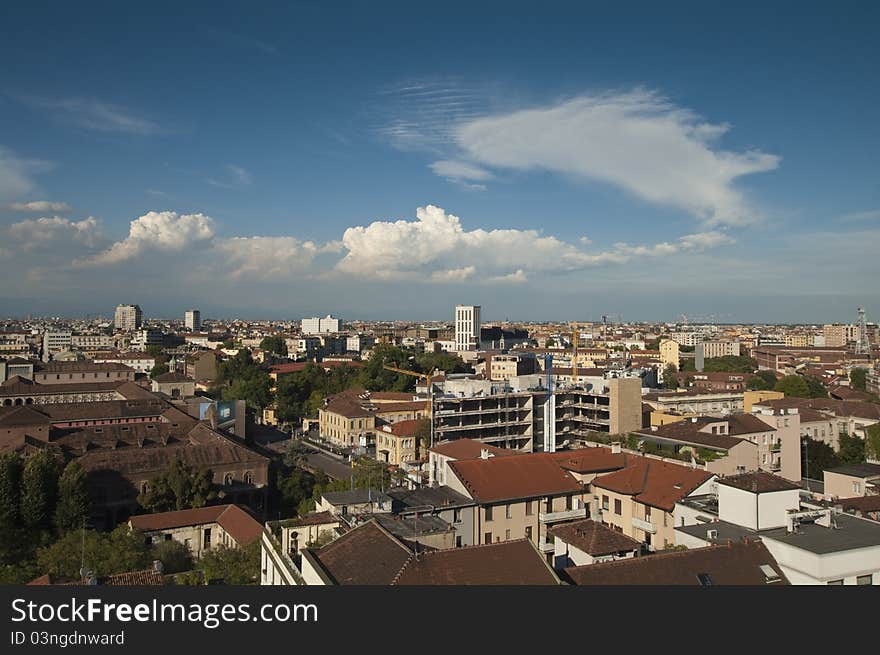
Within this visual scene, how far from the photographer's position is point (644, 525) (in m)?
17.9

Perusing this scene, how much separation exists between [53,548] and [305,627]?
1358 cm

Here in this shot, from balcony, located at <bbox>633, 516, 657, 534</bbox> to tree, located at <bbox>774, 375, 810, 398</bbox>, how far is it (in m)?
31.9

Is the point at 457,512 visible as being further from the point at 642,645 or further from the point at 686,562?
the point at 642,645

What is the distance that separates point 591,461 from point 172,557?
491 inches

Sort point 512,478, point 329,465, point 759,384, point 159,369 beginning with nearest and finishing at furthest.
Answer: point 512,478, point 329,465, point 759,384, point 159,369

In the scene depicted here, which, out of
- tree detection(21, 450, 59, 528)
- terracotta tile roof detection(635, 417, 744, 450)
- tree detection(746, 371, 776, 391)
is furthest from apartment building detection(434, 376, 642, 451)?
tree detection(746, 371, 776, 391)

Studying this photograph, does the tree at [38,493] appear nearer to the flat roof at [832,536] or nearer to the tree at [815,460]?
the flat roof at [832,536]

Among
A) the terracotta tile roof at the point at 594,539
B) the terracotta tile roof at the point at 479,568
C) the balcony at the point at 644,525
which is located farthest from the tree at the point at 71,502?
the balcony at the point at 644,525

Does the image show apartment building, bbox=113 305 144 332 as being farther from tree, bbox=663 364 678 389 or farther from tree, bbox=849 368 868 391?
tree, bbox=849 368 868 391

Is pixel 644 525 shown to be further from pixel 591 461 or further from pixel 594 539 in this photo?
pixel 594 539

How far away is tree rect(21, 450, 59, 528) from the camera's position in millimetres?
20344

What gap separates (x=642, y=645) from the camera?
638cm

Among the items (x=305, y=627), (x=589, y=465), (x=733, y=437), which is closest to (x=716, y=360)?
(x=733, y=437)

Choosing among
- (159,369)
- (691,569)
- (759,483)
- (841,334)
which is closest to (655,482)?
(759,483)
